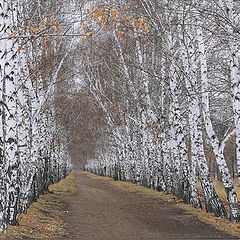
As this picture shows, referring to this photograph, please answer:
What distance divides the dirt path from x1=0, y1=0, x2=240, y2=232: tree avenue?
1361mm

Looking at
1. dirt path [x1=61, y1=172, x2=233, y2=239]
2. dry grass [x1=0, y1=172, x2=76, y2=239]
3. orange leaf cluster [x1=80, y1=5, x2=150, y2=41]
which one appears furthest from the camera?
dirt path [x1=61, y1=172, x2=233, y2=239]

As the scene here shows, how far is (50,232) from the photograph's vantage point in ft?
36.8

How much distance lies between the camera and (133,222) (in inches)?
526

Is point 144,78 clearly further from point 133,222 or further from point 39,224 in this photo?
point 39,224

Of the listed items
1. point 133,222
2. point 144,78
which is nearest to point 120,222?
point 133,222

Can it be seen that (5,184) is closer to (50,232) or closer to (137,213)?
(50,232)

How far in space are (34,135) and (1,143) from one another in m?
6.81

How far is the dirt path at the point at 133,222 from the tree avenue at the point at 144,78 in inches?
53.6

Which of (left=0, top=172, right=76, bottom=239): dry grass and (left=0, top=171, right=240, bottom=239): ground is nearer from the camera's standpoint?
(left=0, top=172, right=76, bottom=239): dry grass

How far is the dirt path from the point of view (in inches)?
435

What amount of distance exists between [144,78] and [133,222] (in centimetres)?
1243

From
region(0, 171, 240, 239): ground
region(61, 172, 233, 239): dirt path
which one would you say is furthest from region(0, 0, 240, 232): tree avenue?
region(61, 172, 233, 239): dirt path

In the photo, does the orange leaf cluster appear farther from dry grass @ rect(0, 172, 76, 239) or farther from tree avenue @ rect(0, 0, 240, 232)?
dry grass @ rect(0, 172, 76, 239)

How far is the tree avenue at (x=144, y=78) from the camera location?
10.8 metres
